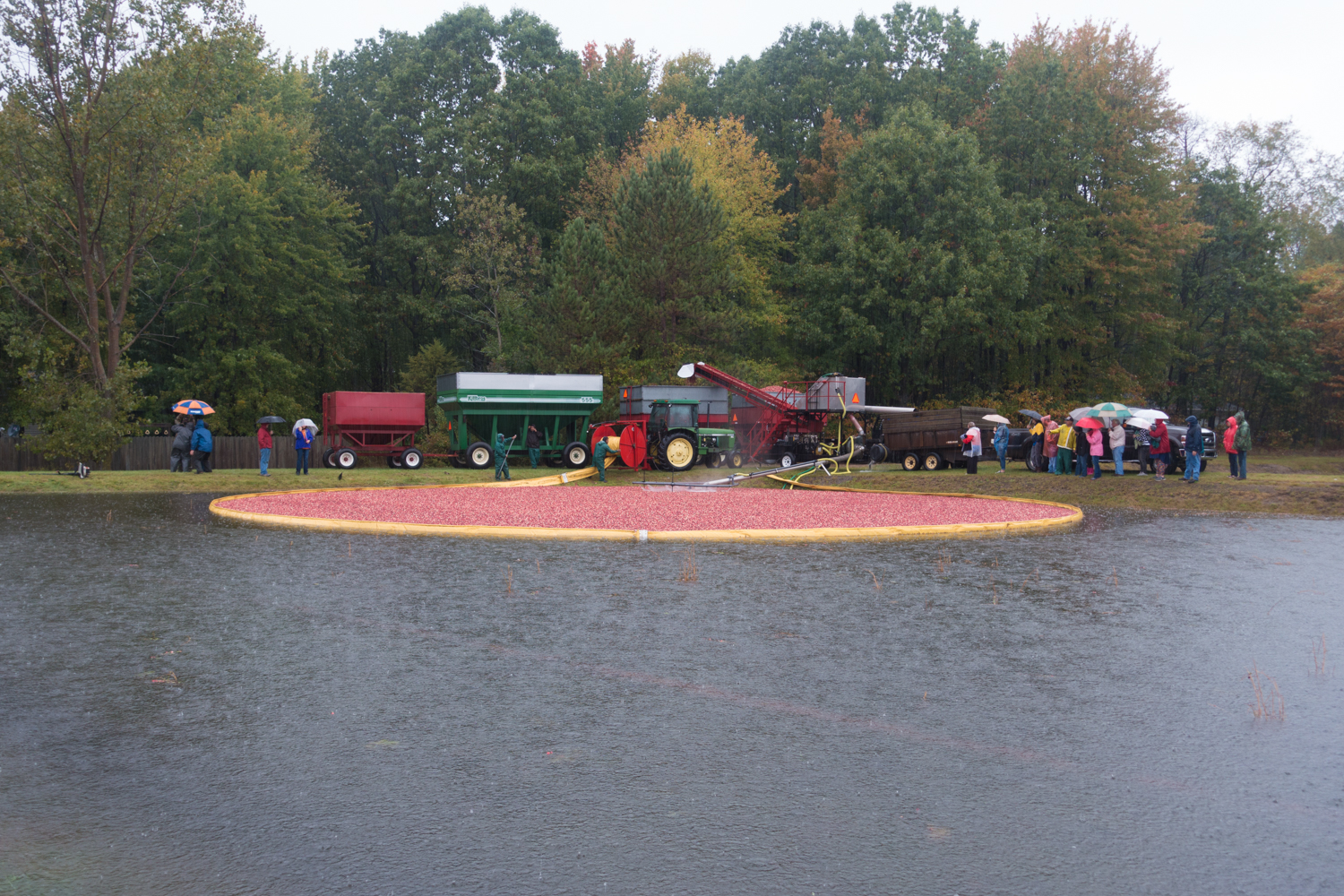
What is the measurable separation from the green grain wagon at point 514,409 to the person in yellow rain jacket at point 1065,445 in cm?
1463

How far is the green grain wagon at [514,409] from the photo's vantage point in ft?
109

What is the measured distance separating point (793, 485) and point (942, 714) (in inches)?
802

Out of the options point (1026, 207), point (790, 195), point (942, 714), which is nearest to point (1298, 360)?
point (1026, 207)

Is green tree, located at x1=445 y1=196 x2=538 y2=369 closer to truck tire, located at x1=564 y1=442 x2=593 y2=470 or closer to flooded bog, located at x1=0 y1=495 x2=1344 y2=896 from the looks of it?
truck tire, located at x1=564 y1=442 x2=593 y2=470

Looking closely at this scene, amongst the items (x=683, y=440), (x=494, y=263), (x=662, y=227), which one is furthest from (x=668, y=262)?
(x=494, y=263)

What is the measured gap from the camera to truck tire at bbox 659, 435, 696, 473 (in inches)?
1166

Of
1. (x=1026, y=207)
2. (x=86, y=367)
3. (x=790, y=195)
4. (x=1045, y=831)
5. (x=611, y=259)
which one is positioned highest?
(x=790, y=195)

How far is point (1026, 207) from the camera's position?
47844mm

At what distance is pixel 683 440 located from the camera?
29.7 m

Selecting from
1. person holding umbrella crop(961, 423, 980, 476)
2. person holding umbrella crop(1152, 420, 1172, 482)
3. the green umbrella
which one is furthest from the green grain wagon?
person holding umbrella crop(1152, 420, 1172, 482)

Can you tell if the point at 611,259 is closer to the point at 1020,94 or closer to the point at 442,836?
the point at 1020,94

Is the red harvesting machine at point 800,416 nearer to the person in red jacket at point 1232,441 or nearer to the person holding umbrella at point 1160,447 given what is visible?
the person holding umbrella at point 1160,447

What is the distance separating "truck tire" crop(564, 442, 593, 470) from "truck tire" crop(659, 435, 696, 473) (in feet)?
15.7

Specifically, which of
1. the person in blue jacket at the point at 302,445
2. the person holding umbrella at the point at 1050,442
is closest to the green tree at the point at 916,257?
the person holding umbrella at the point at 1050,442
